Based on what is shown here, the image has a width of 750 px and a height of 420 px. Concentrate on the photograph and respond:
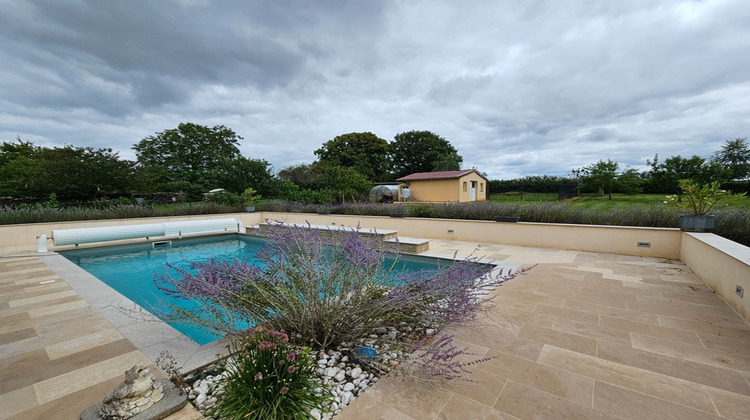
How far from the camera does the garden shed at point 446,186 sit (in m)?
17.4

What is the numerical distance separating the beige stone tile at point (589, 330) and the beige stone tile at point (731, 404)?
0.61 m

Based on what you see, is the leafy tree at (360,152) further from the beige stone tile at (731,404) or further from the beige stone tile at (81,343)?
the beige stone tile at (731,404)

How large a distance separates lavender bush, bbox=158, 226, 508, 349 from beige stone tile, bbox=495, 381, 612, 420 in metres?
0.52

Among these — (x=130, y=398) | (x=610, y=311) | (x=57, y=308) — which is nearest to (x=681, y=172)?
(x=610, y=311)

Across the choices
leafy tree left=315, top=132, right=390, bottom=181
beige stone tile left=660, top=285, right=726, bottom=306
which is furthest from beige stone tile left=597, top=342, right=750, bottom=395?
leafy tree left=315, top=132, right=390, bottom=181

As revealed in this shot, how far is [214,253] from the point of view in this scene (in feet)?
23.6

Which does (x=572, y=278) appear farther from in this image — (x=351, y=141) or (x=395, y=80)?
(x=351, y=141)

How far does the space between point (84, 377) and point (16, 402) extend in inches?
9.9

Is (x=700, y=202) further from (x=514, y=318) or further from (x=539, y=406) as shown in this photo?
(x=539, y=406)

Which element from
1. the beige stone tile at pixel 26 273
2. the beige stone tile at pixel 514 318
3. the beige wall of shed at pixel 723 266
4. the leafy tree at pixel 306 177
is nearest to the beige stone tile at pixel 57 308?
the beige stone tile at pixel 26 273

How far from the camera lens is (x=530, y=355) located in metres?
1.96

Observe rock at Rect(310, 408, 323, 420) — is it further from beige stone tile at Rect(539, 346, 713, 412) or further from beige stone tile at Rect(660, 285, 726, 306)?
beige stone tile at Rect(660, 285, 726, 306)

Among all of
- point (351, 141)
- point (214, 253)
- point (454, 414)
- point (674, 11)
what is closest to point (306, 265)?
point (454, 414)

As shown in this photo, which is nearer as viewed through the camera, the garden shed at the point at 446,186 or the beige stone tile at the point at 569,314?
the beige stone tile at the point at 569,314
